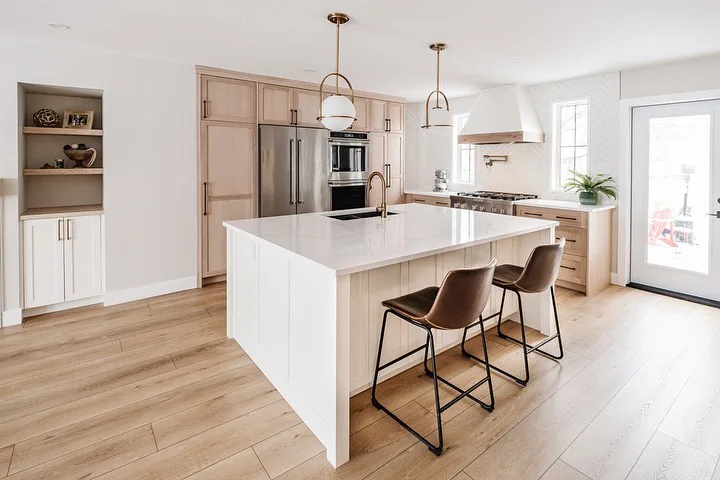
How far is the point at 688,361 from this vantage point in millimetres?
2828

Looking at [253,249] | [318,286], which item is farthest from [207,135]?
[318,286]

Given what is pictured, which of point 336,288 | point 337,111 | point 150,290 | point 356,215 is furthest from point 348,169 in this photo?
point 336,288

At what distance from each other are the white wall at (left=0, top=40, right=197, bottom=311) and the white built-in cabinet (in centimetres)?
9

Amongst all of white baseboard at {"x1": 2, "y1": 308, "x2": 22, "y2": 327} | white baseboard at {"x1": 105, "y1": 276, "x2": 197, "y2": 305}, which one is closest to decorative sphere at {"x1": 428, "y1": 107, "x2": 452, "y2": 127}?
white baseboard at {"x1": 105, "y1": 276, "x2": 197, "y2": 305}

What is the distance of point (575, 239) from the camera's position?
440cm

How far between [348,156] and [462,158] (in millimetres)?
1987

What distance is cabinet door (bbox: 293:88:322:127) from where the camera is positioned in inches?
197

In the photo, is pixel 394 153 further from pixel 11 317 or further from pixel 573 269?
pixel 11 317

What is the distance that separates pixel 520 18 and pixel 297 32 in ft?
5.40

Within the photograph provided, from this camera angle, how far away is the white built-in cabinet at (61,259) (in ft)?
11.9

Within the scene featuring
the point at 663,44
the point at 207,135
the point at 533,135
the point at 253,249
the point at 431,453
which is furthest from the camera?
the point at 533,135

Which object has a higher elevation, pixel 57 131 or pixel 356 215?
pixel 57 131

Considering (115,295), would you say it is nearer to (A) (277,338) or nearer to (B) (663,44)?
(A) (277,338)

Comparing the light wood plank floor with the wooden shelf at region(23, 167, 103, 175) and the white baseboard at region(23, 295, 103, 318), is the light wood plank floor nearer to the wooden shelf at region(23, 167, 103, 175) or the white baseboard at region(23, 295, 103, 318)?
the white baseboard at region(23, 295, 103, 318)
